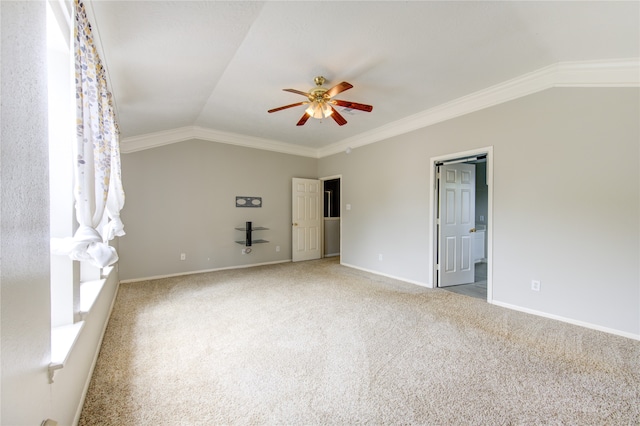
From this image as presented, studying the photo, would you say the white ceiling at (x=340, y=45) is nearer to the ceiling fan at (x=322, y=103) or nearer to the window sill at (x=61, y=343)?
the ceiling fan at (x=322, y=103)

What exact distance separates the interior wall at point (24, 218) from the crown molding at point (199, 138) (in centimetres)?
373

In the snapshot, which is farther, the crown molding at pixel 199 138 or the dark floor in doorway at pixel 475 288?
the crown molding at pixel 199 138

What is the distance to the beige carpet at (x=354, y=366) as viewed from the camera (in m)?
1.62

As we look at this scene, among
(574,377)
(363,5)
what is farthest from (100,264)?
(574,377)

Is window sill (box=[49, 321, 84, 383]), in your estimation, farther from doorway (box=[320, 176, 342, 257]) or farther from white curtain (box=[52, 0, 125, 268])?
doorway (box=[320, 176, 342, 257])

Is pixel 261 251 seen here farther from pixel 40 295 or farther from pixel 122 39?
pixel 40 295

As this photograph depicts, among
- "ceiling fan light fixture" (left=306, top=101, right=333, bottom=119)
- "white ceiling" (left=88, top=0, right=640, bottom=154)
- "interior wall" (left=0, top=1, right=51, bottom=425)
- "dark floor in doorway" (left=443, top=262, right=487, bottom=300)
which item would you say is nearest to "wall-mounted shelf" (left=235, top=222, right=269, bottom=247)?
"white ceiling" (left=88, top=0, right=640, bottom=154)

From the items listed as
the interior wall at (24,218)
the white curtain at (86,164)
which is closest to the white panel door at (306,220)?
the white curtain at (86,164)

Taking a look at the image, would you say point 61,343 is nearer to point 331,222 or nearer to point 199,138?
point 199,138

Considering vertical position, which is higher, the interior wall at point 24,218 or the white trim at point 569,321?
the interior wall at point 24,218

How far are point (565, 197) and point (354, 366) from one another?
282 cm

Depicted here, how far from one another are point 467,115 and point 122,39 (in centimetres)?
385

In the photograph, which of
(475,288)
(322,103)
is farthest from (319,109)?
(475,288)

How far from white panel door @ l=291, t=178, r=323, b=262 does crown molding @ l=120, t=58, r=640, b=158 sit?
79cm
